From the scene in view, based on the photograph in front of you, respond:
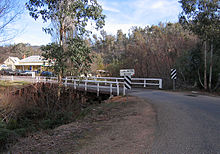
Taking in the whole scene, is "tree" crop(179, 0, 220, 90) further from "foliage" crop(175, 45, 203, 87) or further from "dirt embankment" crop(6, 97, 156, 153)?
"dirt embankment" crop(6, 97, 156, 153)

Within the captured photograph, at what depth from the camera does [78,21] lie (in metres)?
13.0

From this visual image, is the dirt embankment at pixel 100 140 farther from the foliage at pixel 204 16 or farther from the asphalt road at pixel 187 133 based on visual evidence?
the foliage at pixel 204 16

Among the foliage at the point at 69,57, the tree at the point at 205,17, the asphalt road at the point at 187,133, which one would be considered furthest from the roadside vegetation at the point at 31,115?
the tree at the point at 205,17

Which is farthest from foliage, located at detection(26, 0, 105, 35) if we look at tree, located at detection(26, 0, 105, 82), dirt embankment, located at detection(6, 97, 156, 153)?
dirt embankment, located at detection(6, 97, 156, 153)

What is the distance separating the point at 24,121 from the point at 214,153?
9426 mm

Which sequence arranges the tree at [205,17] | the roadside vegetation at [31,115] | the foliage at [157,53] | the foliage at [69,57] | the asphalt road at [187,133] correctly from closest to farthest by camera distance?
1. the asphalt road at [187,133]
2. the roadside vegetation at [31,115]
3. the foliage at [69,57]
4. the tree at [205,17]
5. the foliage at [157,53]

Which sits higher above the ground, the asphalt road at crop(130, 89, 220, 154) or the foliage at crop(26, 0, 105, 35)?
the foliage at crop(26, 0, 105, 35)

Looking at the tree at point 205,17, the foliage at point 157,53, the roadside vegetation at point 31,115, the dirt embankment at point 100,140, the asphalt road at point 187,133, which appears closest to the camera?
the asphalt road at point 187,133

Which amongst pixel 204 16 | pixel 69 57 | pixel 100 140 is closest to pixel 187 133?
pixel 100 140

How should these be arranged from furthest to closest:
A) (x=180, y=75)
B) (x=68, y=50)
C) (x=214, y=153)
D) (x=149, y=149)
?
1. (x=180, y=75)
2. (x=68, y=50)
3. (x=149, y=149)
4. (x=214, y=153)

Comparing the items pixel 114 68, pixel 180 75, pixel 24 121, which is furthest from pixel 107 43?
pixel 24 121

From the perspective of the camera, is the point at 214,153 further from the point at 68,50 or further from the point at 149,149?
the point at 68,50

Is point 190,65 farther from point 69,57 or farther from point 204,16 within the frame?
point 69,57

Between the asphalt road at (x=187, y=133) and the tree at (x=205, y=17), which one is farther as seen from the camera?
the tree at (x=205, y=17)
